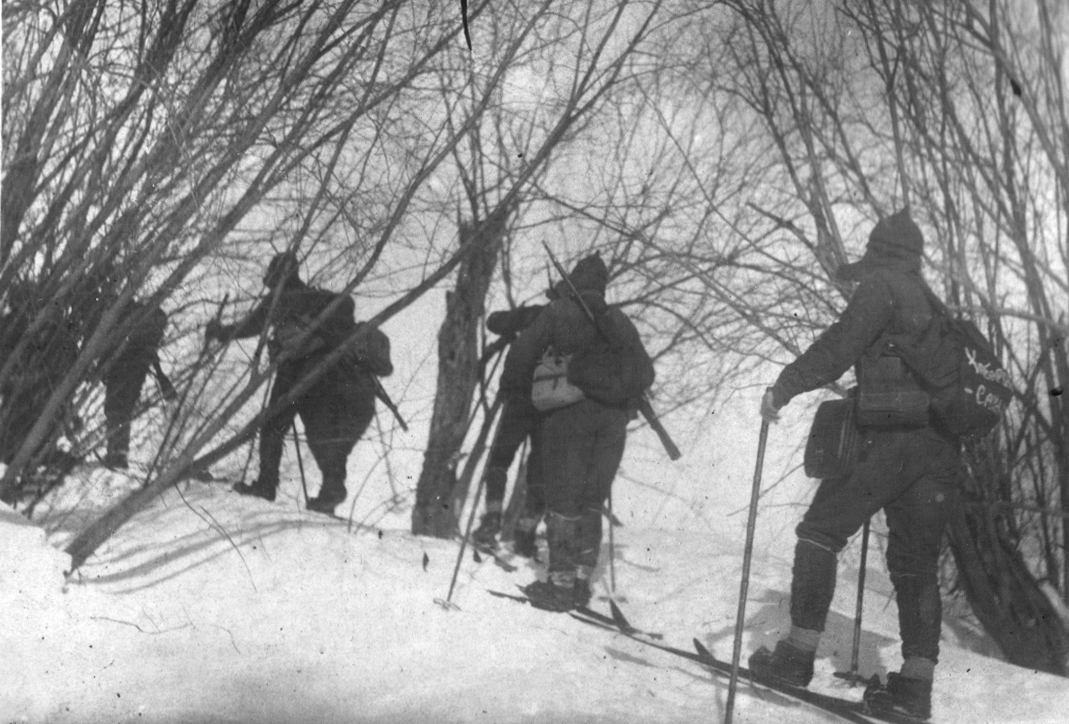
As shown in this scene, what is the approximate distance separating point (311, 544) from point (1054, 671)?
2.45m

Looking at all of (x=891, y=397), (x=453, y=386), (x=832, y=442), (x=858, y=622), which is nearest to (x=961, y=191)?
(x=891, y=397)

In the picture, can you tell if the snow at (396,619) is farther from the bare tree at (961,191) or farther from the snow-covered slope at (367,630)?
the bare tree at (961,191)

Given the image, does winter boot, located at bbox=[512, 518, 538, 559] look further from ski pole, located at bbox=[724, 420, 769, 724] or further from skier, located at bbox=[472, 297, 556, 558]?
ski pole, located at bbox=[724, 420, 769, 724]

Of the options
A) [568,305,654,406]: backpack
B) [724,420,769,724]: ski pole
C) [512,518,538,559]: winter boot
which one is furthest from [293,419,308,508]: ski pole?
[724,420,769,724]: ski pole

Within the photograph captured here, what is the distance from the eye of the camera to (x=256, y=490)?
3176 mm

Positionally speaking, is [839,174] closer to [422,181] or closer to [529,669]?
[422,181]

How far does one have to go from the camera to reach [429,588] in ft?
10.2

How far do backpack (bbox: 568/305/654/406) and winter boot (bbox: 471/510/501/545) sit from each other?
484 mm

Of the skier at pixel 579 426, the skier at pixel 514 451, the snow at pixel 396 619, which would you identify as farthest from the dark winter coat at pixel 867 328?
the skier at pixel 514 451

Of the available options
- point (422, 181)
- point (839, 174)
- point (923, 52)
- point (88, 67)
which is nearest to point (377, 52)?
point (422, 181)

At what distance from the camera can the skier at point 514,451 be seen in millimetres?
3160

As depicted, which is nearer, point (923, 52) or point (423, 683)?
point (423, 683)

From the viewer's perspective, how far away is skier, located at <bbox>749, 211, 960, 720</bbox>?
3029mm

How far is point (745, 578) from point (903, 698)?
60 centimetres
